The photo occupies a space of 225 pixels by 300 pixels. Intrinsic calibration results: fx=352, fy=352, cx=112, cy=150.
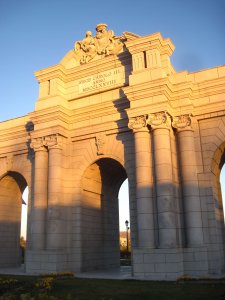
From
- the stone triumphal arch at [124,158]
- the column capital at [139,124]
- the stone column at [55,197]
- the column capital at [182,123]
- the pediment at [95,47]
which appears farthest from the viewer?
the pediment at [95,47]

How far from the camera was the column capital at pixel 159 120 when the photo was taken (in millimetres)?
19386

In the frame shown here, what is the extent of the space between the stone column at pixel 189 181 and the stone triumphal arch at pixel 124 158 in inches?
2.2

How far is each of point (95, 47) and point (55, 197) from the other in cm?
1076

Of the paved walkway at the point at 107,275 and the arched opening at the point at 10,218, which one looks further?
the arched opening at the point at 10,218

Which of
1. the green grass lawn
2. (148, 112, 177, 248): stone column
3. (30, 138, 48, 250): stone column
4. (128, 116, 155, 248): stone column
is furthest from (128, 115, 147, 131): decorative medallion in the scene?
the green grass lawn

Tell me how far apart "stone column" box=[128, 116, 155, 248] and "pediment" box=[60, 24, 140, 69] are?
638 centimetres

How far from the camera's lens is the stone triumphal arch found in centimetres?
1858

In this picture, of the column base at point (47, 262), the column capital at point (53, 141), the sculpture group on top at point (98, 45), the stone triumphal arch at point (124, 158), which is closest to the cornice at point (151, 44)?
the stone triumphal arch at point (124, 158)

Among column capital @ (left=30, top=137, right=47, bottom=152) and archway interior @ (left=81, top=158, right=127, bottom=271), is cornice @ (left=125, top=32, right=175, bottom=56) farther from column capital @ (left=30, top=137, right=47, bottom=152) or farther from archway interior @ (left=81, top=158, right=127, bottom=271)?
column capital @ (left=30, top=137, right=47, bottom=152)

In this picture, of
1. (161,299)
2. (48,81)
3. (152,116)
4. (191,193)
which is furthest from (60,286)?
(48,81)

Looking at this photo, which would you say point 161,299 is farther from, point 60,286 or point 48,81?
point 48,81

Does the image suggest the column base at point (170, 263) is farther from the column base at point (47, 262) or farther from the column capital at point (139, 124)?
the column capital at point (139, 124)

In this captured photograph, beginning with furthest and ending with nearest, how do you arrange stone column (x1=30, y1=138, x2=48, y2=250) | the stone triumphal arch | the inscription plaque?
the inscription plaque, stone column (x1=30, y1=138, x2=48, y2=250), the stone triumphal arch

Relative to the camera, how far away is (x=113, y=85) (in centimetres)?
2291
